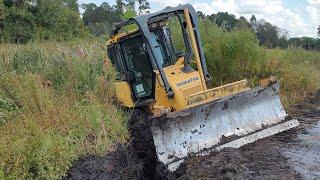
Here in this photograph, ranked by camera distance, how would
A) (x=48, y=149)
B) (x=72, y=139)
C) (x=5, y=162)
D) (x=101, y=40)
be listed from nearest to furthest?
1. (x=5, y=162)
2. (x=48, y=149)
3. (x=72, y=139)
4. (x=101, y=40)

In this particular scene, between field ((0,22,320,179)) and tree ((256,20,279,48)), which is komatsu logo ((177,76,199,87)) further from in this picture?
tree ((256,20,279,48))

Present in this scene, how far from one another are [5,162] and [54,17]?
27050 millimetres

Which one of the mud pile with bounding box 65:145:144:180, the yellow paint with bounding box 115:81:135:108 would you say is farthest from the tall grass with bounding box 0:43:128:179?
the yellow paint with bounding box 115:81:135:108

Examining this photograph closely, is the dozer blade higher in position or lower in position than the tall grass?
lower

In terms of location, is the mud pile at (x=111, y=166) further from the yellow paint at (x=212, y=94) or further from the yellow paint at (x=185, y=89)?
the yellow paint at (x=212, y=94)

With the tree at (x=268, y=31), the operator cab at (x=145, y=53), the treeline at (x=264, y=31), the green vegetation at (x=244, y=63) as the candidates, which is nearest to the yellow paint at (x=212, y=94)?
the operator cab at (x=145, y=53)

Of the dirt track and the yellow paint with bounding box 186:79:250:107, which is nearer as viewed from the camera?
the dirt track

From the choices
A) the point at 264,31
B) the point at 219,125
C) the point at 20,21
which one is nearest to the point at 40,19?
the point at 20,21

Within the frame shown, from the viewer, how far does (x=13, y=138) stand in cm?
642

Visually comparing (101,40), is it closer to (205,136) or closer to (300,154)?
(205,136)

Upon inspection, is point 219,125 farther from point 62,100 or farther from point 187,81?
point 62,100

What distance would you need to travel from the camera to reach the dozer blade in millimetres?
6980

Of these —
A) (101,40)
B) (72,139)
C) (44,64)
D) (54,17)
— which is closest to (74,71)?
(44,64)

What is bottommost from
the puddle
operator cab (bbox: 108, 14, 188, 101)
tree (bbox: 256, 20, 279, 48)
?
tree (bbox: 256, 20, 279, 48)
